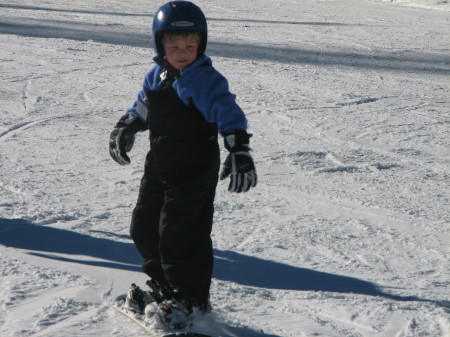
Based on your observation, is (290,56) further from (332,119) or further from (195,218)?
(195,218)

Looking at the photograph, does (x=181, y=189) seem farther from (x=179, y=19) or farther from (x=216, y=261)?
(x=216, y=261)

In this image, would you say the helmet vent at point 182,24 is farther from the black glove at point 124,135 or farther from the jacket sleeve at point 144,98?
the black glove at point 124,135

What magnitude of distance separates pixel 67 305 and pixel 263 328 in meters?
0.83

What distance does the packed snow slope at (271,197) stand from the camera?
3078 millimetres

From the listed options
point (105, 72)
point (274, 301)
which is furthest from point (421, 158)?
point (105, 72)

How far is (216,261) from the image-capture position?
11.8 feet

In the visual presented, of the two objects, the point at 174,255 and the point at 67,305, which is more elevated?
the point at 174,255

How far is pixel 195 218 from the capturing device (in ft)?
9.34

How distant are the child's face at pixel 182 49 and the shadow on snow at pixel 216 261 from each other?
112cm

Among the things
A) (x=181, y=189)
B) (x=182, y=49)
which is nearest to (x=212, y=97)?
(x=182, y=49)

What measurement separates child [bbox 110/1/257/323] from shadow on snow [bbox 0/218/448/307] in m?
0.54

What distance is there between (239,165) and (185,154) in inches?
9.9

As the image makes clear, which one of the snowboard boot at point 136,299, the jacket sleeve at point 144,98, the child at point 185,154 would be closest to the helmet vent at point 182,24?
the child at point 185,154

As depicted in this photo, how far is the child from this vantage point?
2678mm
